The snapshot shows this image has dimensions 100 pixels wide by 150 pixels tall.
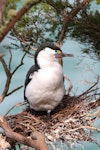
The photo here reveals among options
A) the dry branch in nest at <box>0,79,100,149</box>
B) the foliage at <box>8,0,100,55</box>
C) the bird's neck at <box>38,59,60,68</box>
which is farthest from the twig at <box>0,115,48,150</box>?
the foliage at <box>8,0,100,55</box>

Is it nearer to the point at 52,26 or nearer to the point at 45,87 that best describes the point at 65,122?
the point at 45,87

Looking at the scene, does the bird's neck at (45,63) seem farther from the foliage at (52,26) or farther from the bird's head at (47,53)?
the foliage at (52,26)

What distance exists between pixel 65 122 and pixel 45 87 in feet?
0.58

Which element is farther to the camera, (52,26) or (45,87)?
(52,26)

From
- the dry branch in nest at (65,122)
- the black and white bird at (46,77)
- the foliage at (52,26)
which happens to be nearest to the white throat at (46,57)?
the black and white bird at (46,77)

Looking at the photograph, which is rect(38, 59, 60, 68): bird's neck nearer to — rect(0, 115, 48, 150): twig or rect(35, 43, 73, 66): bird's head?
rect(35, 43, 73, 66): bird's head

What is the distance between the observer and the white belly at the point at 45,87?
152 centimetres

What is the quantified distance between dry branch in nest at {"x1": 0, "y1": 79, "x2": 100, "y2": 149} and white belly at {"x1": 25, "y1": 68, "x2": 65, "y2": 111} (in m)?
0.07

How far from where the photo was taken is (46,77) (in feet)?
4.97

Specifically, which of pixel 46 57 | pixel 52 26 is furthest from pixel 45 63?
pixel 52 26

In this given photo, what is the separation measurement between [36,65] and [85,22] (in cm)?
107

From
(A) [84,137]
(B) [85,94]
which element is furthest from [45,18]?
(A) [84,137]

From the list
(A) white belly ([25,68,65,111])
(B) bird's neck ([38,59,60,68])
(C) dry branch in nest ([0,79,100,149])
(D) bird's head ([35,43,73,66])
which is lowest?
(C) dry branch in nest ([0,79,100,149])

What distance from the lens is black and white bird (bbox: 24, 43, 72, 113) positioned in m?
1.52
